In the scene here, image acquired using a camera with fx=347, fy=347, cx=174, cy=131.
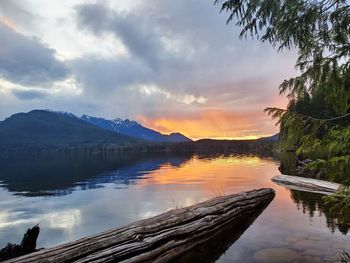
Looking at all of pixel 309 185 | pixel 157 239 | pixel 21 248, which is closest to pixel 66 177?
pixel 309 185

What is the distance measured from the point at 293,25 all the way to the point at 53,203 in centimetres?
2067

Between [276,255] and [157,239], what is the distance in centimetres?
401

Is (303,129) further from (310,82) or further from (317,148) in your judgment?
(310,82)

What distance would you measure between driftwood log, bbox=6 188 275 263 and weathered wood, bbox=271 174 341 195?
443 inches

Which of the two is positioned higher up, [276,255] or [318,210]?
[318,210]

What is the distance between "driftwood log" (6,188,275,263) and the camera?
5.21 m

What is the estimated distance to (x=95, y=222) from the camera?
52.1ft

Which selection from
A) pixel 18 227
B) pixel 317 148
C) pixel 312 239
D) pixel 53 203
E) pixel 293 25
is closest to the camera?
pixel 293 25

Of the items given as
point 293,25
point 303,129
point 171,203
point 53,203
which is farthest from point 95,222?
point 293,25

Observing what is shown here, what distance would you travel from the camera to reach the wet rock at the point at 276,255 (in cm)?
838

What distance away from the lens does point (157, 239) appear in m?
6.16

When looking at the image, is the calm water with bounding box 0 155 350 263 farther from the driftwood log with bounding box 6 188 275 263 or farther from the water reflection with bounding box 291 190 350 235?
the driftwood log with bounding box 6 188 275 263

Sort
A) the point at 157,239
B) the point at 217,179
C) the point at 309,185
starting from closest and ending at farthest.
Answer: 1. the point at 157,239
2. the point at 309,185
3. the point at 217,179

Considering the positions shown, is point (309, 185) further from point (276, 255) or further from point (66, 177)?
point (66, 177)
